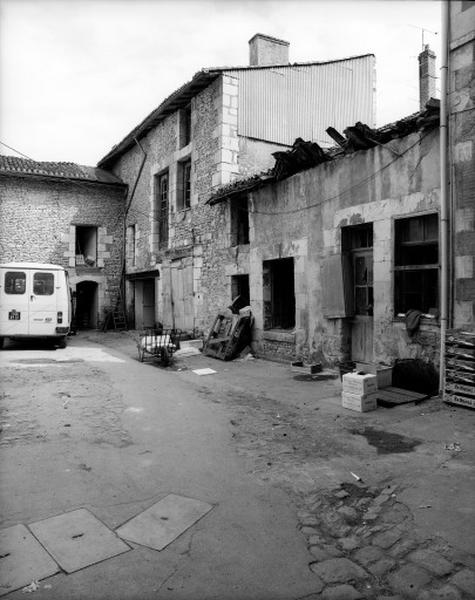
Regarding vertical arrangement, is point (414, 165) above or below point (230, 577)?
above

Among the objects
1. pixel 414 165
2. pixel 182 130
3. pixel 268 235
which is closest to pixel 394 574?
pixel 414 165

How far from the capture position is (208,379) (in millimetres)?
8859

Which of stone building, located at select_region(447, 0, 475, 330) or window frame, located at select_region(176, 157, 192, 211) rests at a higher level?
window frame, located at select_region(176, 157, 192, 211)

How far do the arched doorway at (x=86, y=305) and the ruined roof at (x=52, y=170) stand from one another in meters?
4.48

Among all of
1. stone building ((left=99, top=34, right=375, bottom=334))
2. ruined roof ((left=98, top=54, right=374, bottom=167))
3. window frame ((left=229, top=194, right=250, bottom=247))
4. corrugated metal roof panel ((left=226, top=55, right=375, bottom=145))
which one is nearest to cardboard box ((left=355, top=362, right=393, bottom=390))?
window frame ((left=229, top=194, right=250, bottom=247))

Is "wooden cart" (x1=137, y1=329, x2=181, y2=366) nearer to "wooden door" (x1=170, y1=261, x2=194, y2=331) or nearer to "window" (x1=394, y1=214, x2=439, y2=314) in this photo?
"wooden door" (x1=170, y1=261, x2=194, y2=331)

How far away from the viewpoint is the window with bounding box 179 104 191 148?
14.9 m

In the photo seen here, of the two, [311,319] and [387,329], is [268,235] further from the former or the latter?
[387,329]

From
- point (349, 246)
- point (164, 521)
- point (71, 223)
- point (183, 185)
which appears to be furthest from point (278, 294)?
point (71, 223)

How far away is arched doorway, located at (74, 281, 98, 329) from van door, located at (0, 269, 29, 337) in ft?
23.8

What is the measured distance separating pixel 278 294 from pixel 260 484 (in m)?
7.39

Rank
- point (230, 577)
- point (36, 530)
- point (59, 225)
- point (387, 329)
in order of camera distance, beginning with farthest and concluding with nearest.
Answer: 1. point (59, 225)
2. point (387, 329)
3. point (36, 530)
4. point (230, 577)

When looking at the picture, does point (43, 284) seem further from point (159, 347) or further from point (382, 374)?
point (382, 374)

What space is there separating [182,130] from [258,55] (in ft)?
10.9
